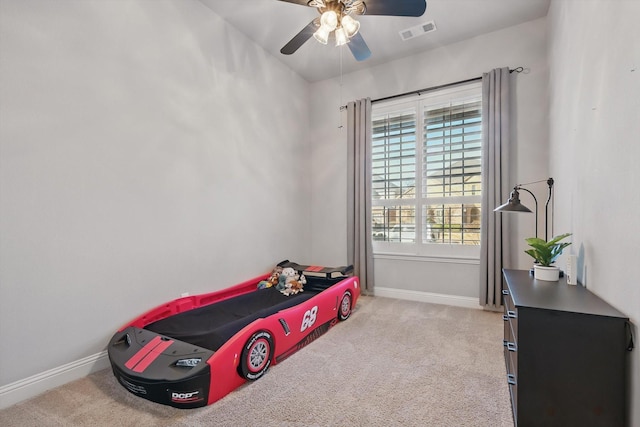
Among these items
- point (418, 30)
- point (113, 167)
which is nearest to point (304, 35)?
point (418, 30)

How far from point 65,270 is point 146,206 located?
66 centimetres

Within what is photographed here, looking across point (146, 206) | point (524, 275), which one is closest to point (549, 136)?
point (524, 275)

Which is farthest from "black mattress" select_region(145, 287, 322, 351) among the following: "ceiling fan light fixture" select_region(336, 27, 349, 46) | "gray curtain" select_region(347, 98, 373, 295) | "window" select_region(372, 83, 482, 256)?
"ceiling fan light fixture" select_region(336, 27, 349, 46)

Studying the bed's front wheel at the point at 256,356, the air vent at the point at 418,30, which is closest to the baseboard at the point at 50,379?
the bed's front wheel at the point at 256,356

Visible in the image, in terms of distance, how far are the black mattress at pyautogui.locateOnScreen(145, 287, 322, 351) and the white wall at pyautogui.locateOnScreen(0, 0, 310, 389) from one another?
1.01ft

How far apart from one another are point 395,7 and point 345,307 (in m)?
2.45

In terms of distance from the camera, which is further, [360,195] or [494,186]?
[360,195]

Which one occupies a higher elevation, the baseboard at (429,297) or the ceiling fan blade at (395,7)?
the ceiling fan blade at (395,7)

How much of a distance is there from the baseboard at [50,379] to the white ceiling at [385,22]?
304 centimetres

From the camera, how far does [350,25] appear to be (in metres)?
2.06

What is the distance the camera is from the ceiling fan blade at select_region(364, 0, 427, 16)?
188 centimetres

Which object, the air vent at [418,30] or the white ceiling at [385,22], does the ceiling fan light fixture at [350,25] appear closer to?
the white ceiling at [385,22]

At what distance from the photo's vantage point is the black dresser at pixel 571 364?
1.11m

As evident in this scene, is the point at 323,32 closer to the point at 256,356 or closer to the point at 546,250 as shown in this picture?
the point at 546,250
